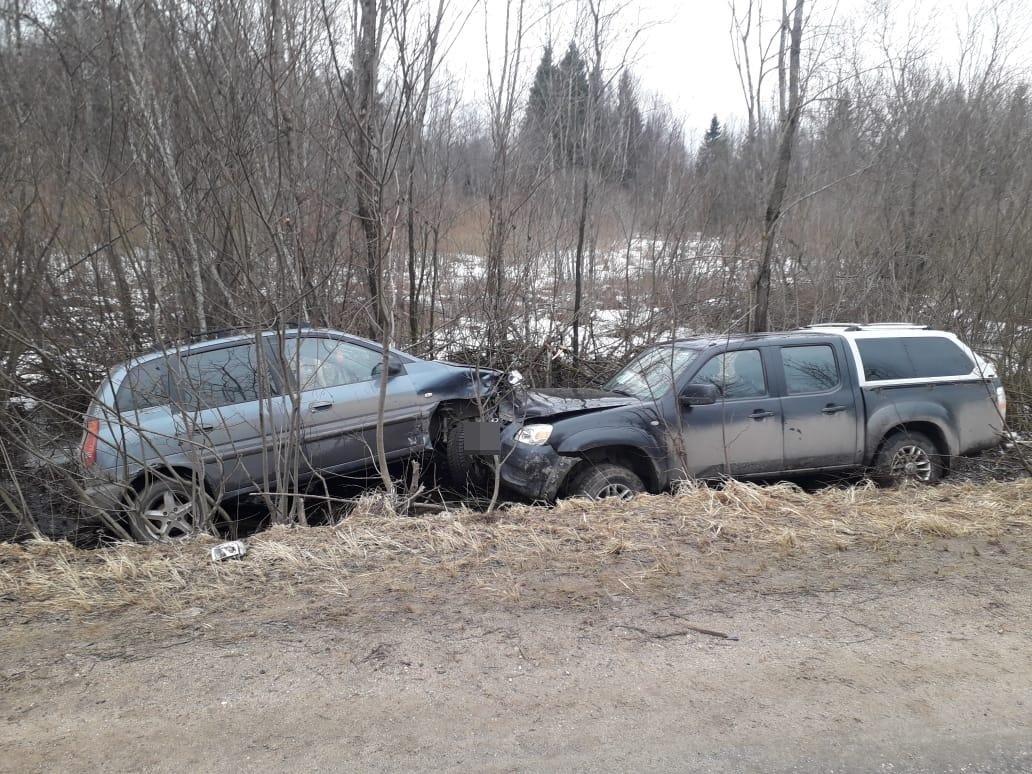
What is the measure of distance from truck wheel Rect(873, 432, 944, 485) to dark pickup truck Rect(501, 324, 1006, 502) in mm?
10

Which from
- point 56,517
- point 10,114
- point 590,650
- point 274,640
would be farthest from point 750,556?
point 10,114

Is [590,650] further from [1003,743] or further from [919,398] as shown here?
[919,398]

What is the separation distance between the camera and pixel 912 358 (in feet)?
23.3

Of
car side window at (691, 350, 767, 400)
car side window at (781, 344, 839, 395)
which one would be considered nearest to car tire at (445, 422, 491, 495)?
car side window at (691, 350, 767, 400)

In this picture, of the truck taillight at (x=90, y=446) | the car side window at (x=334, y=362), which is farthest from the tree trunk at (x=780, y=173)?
the truck taillight at (x=90, y=446)

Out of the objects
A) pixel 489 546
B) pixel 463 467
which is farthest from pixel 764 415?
pixel 489 546

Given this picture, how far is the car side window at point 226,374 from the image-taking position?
625cm

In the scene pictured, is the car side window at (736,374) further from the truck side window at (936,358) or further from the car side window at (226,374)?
the car side window at (226,374)

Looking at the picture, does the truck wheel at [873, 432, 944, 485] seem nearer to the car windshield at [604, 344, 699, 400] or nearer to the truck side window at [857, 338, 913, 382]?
the truck side window at [857, 338, 913, 382]

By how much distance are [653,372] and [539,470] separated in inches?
64.0

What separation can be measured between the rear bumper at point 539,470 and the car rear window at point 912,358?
121 inches

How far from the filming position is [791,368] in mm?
6832

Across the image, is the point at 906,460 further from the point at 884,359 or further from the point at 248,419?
the point at 248,419

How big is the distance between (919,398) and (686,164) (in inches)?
255
